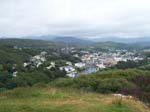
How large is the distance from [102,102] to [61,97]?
1.21m

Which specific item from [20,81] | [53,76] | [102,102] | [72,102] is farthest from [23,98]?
[53,76]

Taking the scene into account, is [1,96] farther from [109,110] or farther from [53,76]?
[53,76]

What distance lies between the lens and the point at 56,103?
9078mm

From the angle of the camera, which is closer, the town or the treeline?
the treeline

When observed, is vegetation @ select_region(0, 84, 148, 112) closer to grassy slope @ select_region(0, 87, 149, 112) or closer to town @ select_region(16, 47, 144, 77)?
grassy slope @ select_region(0, 87, 149, 112)

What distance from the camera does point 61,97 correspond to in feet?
33.6

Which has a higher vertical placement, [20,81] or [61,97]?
[61,97]

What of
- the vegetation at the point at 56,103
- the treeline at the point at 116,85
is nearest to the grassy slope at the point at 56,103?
the vegetation at the point at 56,103

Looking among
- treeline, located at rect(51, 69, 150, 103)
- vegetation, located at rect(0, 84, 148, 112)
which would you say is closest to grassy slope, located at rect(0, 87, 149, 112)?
vegetation, located at rect(0, 84, 148, 112)

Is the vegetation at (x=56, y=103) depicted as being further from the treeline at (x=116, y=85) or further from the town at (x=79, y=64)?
the town at (x=79, y=64)

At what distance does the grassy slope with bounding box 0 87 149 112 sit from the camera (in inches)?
331

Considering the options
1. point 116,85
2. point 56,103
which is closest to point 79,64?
point 116,85

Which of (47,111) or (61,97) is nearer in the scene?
(47,111)

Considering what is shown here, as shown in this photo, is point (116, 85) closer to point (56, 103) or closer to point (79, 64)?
point (56, 103)
